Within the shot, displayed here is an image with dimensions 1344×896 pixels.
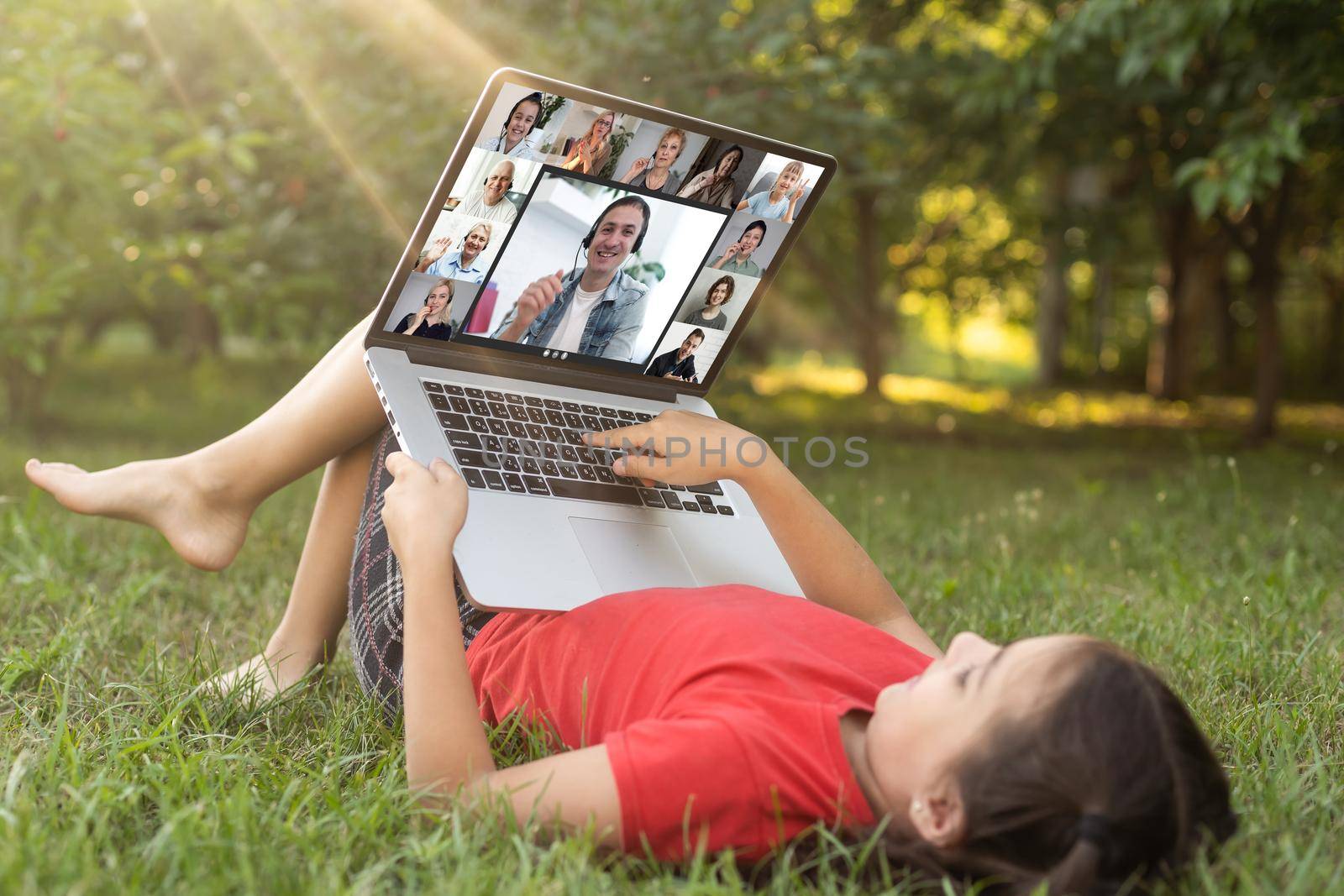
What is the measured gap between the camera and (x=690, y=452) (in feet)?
6.18

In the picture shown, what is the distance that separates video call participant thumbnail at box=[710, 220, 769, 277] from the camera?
2023mm

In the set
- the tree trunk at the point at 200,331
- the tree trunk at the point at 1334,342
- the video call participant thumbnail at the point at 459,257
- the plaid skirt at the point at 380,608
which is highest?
the tree trunk at the point at 1334,342

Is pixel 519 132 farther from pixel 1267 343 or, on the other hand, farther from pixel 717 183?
pixel 1267 343

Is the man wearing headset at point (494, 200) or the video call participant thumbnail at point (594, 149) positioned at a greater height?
the video call participant thumbnail at point (594, 149)

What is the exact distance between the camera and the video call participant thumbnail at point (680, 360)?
212 centimetres

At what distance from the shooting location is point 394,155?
5.34m

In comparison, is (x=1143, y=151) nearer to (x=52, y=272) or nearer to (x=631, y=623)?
(x=52, y=272)

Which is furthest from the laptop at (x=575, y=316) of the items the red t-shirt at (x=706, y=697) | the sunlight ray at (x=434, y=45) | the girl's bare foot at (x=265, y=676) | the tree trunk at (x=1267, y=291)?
the tree trunk at (x=1267, y=291)

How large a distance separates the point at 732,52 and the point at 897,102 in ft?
10.2

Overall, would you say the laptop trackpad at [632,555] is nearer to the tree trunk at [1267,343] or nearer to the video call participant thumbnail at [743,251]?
the video call participant thumbnail at [743,251]

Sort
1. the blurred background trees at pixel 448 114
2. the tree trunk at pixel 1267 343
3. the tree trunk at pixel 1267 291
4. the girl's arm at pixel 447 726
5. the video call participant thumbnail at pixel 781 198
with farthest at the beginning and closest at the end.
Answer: the tree trunk at pixel 1267 343
the tree trunk at pixel 1267 291
the blurred background trees at pixel 448 114
the video call participant thumbnail at pixel 781 198
the girl's arm at pixel 447 726

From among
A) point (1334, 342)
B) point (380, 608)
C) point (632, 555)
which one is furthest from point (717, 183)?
point (1334, 342)

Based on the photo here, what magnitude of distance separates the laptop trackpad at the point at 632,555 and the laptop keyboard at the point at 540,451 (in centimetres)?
6

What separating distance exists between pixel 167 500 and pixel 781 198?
1.30 m
